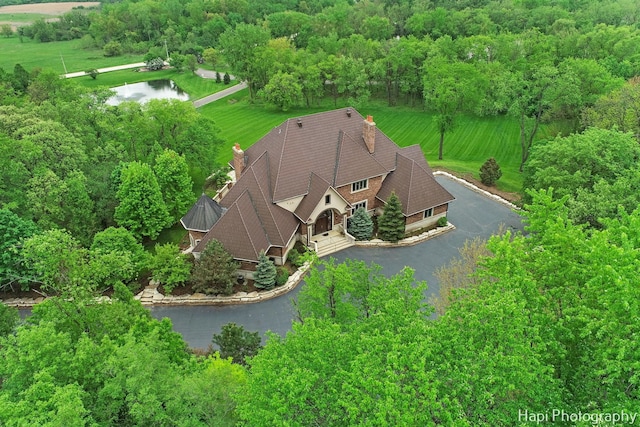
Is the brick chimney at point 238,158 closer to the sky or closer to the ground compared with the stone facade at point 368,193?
closer to the sky

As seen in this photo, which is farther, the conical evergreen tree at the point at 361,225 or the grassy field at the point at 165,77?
the grassy field at the point at 165,77

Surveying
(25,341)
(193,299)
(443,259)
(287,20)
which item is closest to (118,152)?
(193,299)

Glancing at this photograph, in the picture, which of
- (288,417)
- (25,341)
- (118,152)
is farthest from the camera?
(118,152)

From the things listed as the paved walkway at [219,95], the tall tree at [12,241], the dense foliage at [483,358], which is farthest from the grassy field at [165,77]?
the dense foliage at [483,358]

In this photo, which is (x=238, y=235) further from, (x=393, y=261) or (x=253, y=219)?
(x=393, y=261)

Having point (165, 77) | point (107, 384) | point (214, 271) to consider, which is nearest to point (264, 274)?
point (214, 271)

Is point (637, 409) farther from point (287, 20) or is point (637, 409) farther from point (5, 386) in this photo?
point (287, 20)

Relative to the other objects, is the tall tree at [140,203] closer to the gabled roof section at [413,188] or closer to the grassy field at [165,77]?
the gabled roof section at [413,188]
